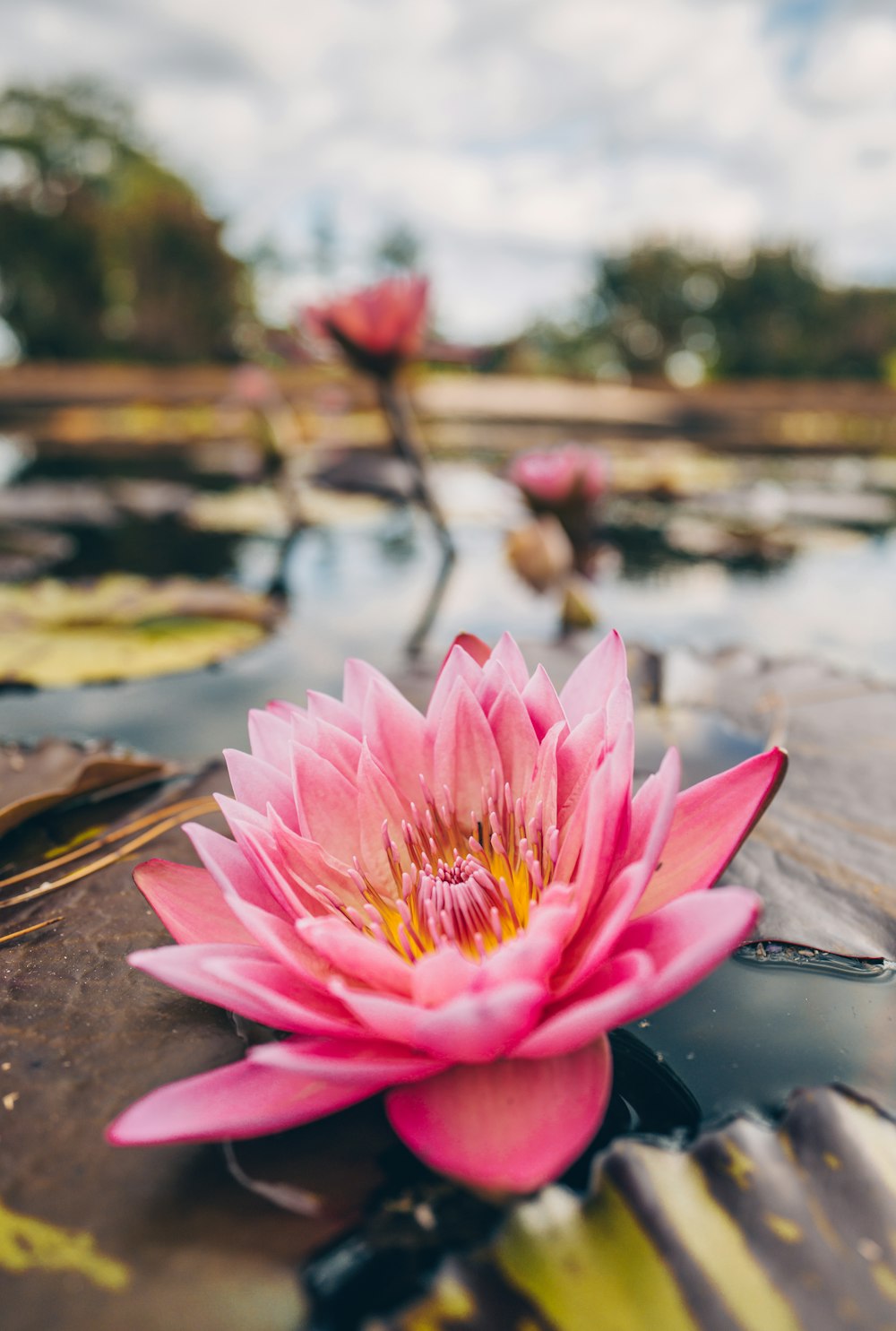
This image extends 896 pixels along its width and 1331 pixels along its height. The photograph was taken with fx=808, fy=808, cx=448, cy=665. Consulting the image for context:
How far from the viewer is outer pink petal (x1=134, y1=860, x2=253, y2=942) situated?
616 mm

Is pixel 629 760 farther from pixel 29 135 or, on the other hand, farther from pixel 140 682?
pixel 29 135

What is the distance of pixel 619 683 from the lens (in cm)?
61

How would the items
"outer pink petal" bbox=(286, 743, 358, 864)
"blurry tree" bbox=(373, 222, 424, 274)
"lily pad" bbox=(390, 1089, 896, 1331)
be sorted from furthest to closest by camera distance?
"blurry tree" bbox=(373, 222, 424, 274) < "outer pink petal" bbox=(286, 743, 358, 864) < "lily pad" bbox=(390, 1089, 896, 1331)

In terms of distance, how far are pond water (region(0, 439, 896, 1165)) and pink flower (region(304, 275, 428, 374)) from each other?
2.14 ft

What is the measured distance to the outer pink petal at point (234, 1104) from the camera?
48 centimetres

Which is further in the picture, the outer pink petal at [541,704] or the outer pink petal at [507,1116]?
the outer pink petal at [541,704]

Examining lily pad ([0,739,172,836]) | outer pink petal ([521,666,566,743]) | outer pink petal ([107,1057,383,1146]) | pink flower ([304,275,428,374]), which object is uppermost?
pink flower ([304,275,428,374])

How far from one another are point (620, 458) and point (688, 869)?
5486 millimetres

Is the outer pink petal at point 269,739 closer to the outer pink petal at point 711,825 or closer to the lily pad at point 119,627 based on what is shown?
the outer pink petal at point 711,825

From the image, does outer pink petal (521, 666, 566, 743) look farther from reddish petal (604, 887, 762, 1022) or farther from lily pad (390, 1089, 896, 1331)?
lily pad (390, 1089, 896, 1331)

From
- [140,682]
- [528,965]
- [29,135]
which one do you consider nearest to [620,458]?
[140,682]

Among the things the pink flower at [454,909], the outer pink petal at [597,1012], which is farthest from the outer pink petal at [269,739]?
the outer pink petal at [597,1012]

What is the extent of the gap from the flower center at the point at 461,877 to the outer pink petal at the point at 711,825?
0.09 metres

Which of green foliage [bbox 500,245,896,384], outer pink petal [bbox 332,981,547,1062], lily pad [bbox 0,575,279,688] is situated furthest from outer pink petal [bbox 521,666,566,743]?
green foliage [bbox 500,245,896,384]
